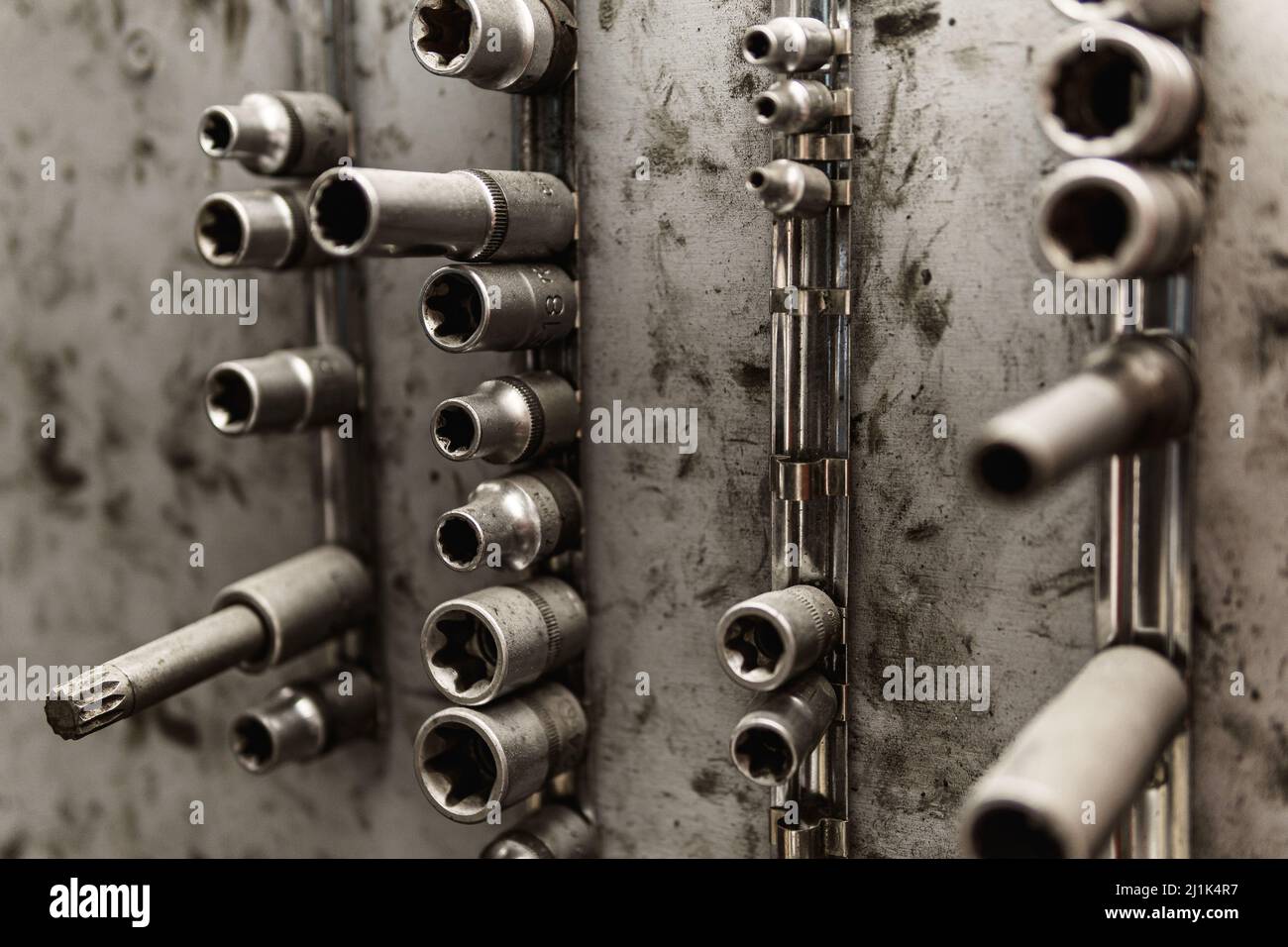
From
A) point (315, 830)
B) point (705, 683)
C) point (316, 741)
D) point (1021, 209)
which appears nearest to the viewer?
point (1021, 209)

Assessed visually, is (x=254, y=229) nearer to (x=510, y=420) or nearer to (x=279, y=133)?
(x=279, y=133)

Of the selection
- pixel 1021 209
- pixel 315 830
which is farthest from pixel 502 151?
pixel 315 830

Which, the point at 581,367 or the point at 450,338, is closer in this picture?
the point at 450,338

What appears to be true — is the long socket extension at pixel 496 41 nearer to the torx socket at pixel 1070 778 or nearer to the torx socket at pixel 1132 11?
the torx socket at pixel 1132 11

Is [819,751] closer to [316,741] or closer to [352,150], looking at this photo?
[316,741]

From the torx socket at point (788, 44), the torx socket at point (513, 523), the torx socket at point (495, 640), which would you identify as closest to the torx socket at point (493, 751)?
the torx socket at point (495, 640)

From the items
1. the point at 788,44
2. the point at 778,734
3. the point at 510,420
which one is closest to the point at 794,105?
the point at 788,44

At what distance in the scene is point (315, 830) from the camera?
51.3 inches

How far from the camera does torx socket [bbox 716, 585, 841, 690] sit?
897mm

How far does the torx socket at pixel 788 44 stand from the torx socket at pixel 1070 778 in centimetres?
49

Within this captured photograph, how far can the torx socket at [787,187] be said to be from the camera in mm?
887

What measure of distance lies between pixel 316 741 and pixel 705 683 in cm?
40

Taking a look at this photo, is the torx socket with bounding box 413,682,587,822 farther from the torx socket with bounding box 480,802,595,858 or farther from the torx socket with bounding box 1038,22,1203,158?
the torx socket with bounding box 1038,22,1203,158

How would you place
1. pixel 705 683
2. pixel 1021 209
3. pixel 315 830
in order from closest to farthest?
pixel 1021 209 < pixel 705 683 < pixel 315 830
